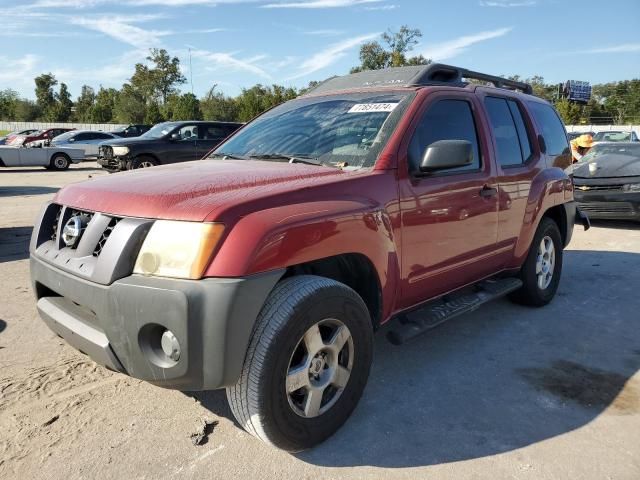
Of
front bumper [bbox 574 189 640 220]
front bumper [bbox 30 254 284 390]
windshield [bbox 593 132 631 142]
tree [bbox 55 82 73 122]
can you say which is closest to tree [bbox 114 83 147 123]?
tree [bbox 55 82 73 122]

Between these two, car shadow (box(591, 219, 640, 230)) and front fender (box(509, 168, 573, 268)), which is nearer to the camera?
front fender (box(509, 168, 573, 268))

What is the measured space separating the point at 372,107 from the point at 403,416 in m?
1.87

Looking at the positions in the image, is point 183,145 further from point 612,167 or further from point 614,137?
point 614,137

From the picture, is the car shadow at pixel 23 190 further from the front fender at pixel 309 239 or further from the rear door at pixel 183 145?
the front fender at pixel 309 239

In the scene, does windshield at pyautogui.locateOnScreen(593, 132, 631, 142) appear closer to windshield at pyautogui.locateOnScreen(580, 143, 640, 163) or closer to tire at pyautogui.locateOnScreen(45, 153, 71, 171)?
windshield at pyautogui.locateOnScreen(580, 143, 640, 163)

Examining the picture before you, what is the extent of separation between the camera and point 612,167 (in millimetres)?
9180

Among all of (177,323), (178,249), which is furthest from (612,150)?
(177,323)

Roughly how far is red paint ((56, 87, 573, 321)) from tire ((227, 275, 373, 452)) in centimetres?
19

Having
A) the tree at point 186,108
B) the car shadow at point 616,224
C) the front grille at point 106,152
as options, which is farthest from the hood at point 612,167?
the tree at point 186,108

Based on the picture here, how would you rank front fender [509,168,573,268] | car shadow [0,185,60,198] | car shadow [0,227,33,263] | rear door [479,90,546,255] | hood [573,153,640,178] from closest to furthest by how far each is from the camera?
1. rear door [479,90,546,255]
2. front fender [509,168,573,268]
3. car shadow [0,227,33,263]
4. hood [573,153,640,178]
5. car shadow [0,185,60,198]

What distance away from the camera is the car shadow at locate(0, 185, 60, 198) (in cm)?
1184

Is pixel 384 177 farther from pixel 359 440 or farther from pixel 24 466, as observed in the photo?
pixel 24 466

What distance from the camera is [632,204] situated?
851cm

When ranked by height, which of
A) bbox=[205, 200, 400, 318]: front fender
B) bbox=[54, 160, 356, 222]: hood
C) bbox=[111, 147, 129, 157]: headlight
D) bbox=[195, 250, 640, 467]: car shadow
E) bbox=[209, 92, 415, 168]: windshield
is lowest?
bbox=[195, 250, 640, 467]: car shadow
